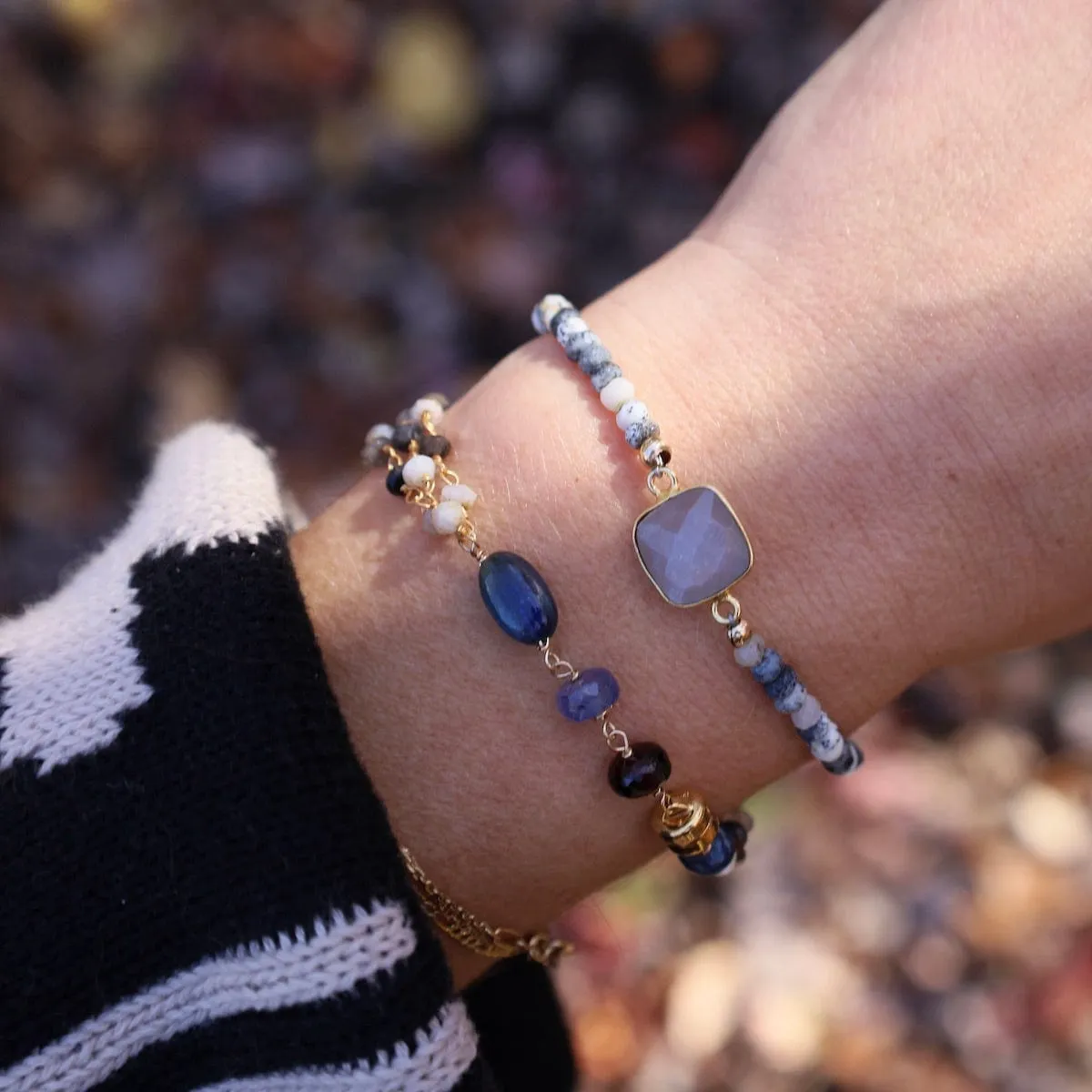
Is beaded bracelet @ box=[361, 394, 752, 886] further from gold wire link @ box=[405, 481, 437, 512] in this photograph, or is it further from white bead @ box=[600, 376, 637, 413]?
white bead @ box=[600, 376, 637, 413]

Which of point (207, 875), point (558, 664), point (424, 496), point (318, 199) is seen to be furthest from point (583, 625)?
point (318, 199)

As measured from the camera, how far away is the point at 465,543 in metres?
0.68

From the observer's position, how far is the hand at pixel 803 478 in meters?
0.65

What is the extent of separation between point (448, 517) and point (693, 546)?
155 mm

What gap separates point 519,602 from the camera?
0.64m

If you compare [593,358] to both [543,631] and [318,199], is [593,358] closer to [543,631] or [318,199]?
[543,631]

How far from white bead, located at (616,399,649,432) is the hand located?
0.07 ft

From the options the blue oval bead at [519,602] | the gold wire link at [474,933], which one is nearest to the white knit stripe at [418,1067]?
the gold wire link at [474,933]

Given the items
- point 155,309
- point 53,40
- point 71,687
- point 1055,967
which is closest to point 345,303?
point 155,309

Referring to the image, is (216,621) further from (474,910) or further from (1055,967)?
(1055,967)

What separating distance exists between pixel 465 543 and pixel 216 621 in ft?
0.53

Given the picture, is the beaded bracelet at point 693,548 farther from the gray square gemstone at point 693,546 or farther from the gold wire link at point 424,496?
the gold wire link at point 424,496

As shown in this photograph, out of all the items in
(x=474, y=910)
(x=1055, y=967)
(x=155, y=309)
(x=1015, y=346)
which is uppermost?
(x=155, y=309)

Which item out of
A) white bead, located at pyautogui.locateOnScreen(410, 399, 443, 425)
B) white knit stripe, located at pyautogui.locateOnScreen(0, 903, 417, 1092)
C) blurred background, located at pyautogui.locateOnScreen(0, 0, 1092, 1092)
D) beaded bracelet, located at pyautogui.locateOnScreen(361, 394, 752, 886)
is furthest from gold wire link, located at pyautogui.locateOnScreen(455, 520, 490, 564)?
blurred background, located at pyautogui.locateOnScreen(0, 0, 1092, 1092)
